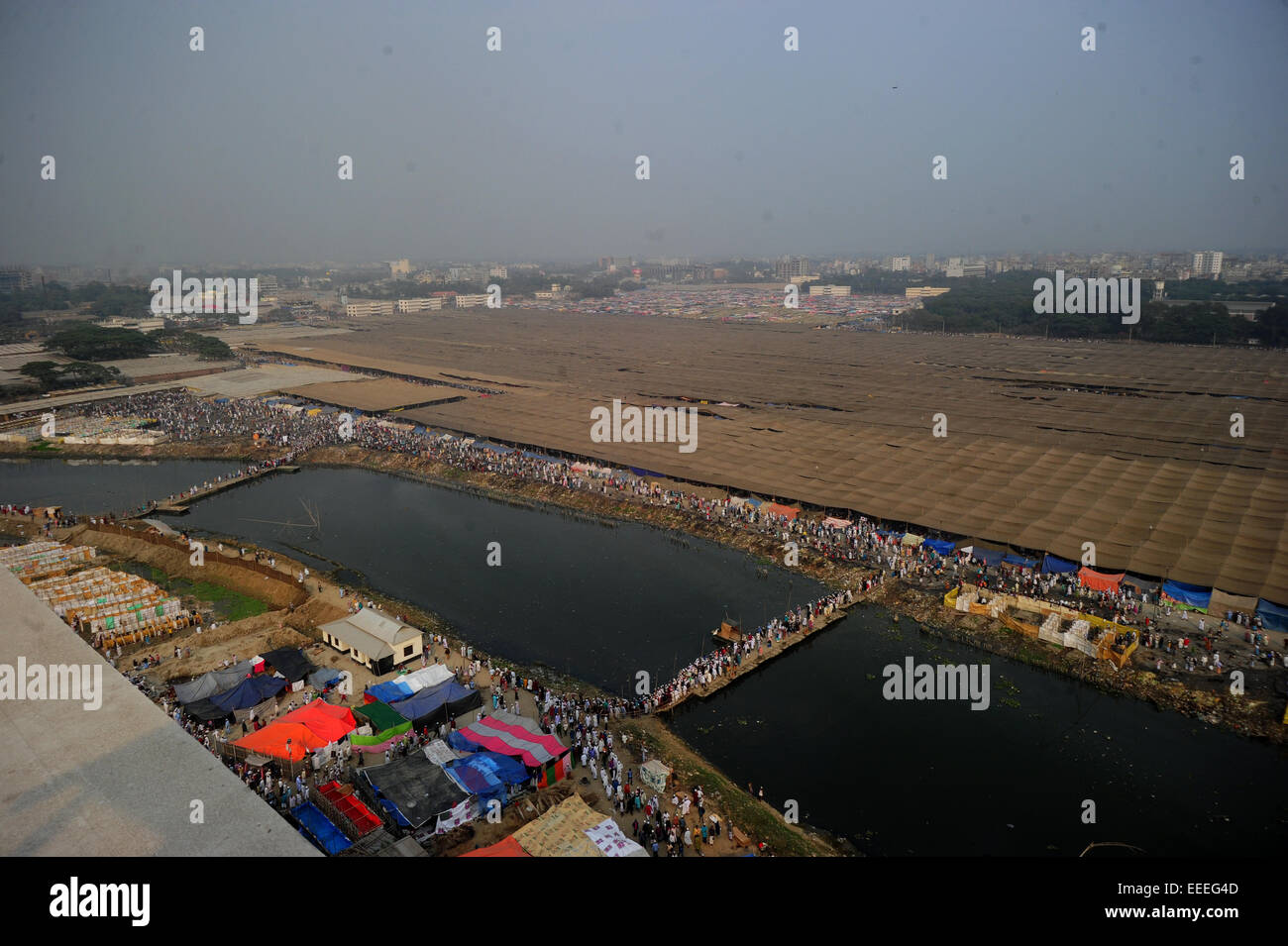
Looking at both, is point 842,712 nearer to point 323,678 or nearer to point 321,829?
point 321,829

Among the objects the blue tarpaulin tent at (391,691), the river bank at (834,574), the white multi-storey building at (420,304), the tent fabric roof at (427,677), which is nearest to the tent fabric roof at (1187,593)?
the river bank at (834,574)

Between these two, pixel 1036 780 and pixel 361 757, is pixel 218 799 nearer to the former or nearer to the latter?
pixel 361 757

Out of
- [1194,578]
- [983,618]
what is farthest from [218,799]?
[1194,578]

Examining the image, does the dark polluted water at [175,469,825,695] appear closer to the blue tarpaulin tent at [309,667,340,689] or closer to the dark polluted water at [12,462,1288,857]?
the dark polluted water at [12,462,1288,857]

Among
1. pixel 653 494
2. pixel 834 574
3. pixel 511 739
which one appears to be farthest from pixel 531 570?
pixel 511 739

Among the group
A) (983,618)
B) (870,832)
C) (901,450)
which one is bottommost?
(870,832)

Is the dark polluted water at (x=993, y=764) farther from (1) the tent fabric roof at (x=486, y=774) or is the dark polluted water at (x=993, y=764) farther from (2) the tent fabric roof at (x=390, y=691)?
(2) the tent fabric roof at (x=390, y=691)
